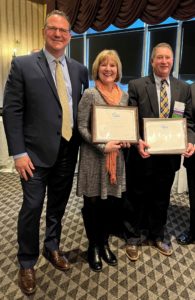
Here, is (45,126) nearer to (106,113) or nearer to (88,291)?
(106,113)

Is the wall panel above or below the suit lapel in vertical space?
above

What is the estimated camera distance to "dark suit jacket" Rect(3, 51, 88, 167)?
59.8 inches

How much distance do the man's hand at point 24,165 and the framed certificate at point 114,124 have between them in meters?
0.39

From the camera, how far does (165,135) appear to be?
185 cm

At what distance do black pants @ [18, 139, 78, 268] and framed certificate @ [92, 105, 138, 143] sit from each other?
8.1 inches

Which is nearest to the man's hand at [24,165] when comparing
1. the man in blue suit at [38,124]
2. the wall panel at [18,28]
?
the man in blue suit at [38,124]

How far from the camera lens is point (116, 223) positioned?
7.89ft

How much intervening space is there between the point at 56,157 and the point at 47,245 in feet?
2.36

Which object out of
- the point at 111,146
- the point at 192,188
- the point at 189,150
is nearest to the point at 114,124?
the point at 111,146

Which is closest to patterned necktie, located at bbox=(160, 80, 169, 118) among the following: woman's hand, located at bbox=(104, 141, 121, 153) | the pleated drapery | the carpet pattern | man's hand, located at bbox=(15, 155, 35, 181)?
woman's hand, located at bbox=(104, 141, 121, 153)

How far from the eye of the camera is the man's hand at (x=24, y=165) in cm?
156

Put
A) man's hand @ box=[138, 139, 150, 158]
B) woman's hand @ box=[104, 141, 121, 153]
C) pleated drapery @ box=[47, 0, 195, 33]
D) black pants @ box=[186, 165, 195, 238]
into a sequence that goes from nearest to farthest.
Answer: woman's hand @ box=[104, 141, 121, 153], man's hand @ box=[138, 139, 150, 158], black pants @ box=[186, 165, 195, 238], pleated drapery @ box=[47, 0, 195, 33]

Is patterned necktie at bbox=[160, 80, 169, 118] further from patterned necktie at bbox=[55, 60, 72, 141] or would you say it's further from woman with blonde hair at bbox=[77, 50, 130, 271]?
patterned necktie at bbox=[55, 60, 72, 141]

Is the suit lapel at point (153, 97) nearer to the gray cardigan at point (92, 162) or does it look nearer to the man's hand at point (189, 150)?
the gray cardigan at point (92, 162)
